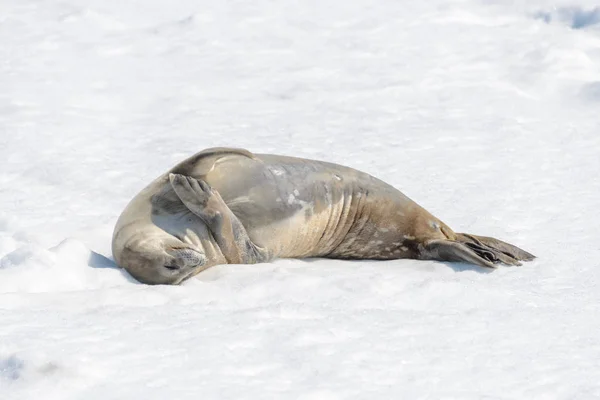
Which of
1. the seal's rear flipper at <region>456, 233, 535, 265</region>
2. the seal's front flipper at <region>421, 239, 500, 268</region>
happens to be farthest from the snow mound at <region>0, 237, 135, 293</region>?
the seal's rear flipper at <region>456, 233, 535, 265</region>

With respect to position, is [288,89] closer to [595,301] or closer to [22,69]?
[22,69]

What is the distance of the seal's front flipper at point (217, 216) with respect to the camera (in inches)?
191

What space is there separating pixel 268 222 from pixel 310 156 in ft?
6.81

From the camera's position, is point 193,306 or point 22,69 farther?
point 22,69

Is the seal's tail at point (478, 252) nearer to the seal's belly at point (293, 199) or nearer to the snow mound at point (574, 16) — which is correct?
the seal's belly at point (293, 199)

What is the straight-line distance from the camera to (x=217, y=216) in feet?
15.9

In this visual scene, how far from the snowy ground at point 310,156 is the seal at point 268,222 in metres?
0.12

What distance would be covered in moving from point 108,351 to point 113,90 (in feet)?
17.1

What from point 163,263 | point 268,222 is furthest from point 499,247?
point 163,263

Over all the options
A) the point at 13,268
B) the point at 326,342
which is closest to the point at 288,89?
the point at 13,268

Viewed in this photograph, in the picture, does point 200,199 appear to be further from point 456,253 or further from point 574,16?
point 574,16

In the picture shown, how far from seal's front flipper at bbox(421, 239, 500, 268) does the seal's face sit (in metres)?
1.25

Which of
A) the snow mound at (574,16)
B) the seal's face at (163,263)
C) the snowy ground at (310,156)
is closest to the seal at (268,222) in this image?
the seal's face at (163,263)

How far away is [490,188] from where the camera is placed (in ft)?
21.3
